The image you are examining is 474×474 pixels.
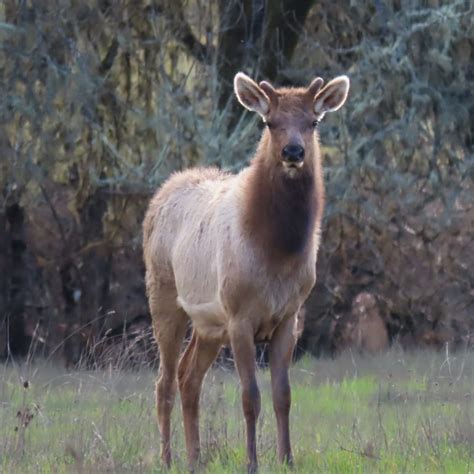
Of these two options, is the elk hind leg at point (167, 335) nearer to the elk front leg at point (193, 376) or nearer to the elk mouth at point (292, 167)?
the elk front leg at point (193, 376)

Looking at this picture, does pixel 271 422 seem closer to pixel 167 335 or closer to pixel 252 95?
pixel 167 335

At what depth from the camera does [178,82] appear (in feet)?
45.6

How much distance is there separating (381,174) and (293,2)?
6.57 feet

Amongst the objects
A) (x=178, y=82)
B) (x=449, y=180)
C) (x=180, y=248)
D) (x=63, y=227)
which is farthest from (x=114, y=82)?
(x=180, y=248)

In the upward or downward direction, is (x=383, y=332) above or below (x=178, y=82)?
below

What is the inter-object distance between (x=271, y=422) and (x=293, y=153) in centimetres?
241

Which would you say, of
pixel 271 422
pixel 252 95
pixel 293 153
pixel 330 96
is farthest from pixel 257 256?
pixel 271 422

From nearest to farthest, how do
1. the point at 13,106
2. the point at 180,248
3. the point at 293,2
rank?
the point at 180,248, the point at 13,106, the point at 293,2

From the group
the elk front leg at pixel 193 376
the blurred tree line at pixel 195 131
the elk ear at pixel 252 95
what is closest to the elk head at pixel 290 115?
the elk ear at pixel 252 95

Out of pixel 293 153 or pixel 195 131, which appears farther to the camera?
pixel 195 131

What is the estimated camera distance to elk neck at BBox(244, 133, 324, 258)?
Result: 865 centimetres

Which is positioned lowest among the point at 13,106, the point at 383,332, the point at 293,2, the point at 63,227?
the point at 383,332

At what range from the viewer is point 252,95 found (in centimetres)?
889

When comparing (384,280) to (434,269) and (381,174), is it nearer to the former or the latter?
(434,269)
